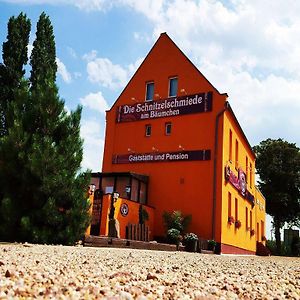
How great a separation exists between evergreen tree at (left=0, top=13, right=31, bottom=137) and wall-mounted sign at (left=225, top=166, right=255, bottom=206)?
1133 centimetres

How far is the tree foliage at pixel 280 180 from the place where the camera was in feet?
123

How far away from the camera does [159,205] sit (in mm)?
20625

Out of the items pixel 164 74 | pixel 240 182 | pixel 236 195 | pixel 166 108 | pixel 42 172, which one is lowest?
pixel 42 172

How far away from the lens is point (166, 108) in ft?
71.3

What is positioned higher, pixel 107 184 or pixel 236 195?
pixel 236 195

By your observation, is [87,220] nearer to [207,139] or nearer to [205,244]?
[205,244]

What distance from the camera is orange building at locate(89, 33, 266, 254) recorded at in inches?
762

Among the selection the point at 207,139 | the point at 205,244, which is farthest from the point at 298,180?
the point at 205,244

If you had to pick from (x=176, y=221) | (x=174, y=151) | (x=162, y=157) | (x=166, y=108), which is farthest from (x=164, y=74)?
(x=176, y=221)

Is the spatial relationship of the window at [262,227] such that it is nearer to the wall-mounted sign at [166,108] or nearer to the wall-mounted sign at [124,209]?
the wall-mounted sign at [166,108]

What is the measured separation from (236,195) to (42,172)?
607 inches

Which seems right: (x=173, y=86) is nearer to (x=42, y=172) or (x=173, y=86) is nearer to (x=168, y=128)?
(x=168, y=128)

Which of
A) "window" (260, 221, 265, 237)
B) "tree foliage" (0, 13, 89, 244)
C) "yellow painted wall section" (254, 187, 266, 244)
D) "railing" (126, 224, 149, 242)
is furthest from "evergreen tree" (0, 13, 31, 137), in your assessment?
"window" (260, 221, 265, 237)

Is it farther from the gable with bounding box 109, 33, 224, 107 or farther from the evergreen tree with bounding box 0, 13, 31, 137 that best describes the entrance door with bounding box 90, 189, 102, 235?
the gable with bounding box 109, 33, 224, 107
